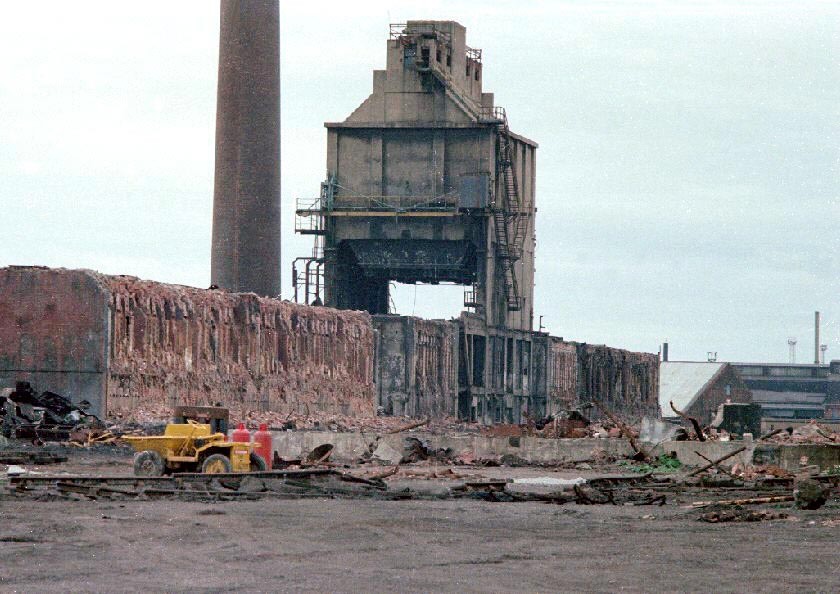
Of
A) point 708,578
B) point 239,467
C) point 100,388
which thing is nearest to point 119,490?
point 239,467

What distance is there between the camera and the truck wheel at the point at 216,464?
19.8 meters

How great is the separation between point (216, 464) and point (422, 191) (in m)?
45.3

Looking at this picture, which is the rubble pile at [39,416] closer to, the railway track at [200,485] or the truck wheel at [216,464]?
the truck wheel at [216,464]

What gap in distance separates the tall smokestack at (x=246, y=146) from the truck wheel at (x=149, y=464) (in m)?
37.3

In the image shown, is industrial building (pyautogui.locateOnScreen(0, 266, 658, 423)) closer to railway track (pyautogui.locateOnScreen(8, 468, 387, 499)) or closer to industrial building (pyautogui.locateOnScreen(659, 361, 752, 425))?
railway track (pyautogui.locateOnScreen(8, 468, 387, 499))

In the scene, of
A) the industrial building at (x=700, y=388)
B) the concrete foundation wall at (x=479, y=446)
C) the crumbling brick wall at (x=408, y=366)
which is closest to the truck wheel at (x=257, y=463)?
the concrete foundation wall at (x=479, y=446)

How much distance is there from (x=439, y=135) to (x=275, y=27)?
981 centimetres

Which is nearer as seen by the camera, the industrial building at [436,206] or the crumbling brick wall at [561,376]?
the industrial building at [436,206]

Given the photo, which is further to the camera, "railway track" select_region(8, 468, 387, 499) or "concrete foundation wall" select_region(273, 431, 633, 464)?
"concrete foundation wall" select_region(273, 431, 633, 464)

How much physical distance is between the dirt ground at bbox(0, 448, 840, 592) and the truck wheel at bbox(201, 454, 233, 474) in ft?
6.58

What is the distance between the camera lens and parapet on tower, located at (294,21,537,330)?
63.5 metres

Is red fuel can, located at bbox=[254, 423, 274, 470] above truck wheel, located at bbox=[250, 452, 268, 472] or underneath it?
above

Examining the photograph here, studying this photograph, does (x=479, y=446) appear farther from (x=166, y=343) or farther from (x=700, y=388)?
(x=700, y=388)

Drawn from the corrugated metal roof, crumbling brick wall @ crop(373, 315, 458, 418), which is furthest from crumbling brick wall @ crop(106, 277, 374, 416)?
the corrugated metal roof
